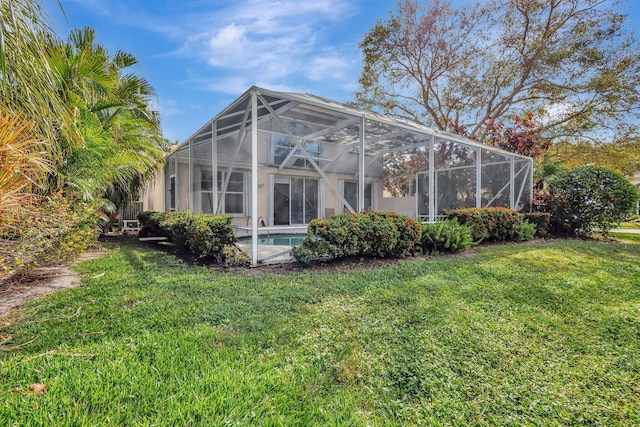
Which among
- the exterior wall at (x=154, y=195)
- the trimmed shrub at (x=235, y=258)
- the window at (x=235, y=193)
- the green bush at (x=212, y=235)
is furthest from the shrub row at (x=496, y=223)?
the exterior wall at (x=154, y=195)

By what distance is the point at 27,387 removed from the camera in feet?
6.67

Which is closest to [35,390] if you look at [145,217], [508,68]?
[145,217]

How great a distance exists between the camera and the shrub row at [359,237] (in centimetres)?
575

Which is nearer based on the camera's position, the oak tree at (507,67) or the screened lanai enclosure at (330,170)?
the screened lanai enclosure at (330,170)

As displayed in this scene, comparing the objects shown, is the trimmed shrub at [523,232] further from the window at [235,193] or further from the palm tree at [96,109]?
the palm tree at [96,109]

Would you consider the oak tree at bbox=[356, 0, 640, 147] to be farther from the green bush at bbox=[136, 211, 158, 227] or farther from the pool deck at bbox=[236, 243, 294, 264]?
the pool deck at bbox=[236, 243, 294, 264]

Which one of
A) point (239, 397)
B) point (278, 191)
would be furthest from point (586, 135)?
point (239, 397)

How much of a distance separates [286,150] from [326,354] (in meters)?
10.4

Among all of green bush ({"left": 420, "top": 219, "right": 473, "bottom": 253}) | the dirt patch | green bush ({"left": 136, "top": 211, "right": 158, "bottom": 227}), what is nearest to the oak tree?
green bush ({"left": 420, "top": 219, "right": 473, "bottom": 253})

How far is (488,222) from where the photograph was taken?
352 inches

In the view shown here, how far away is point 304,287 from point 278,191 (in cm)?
911

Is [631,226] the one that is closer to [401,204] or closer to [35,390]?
[401,204]

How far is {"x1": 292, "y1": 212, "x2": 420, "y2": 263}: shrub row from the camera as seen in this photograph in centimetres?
575

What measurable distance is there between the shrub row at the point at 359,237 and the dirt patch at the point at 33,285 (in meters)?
3.92
